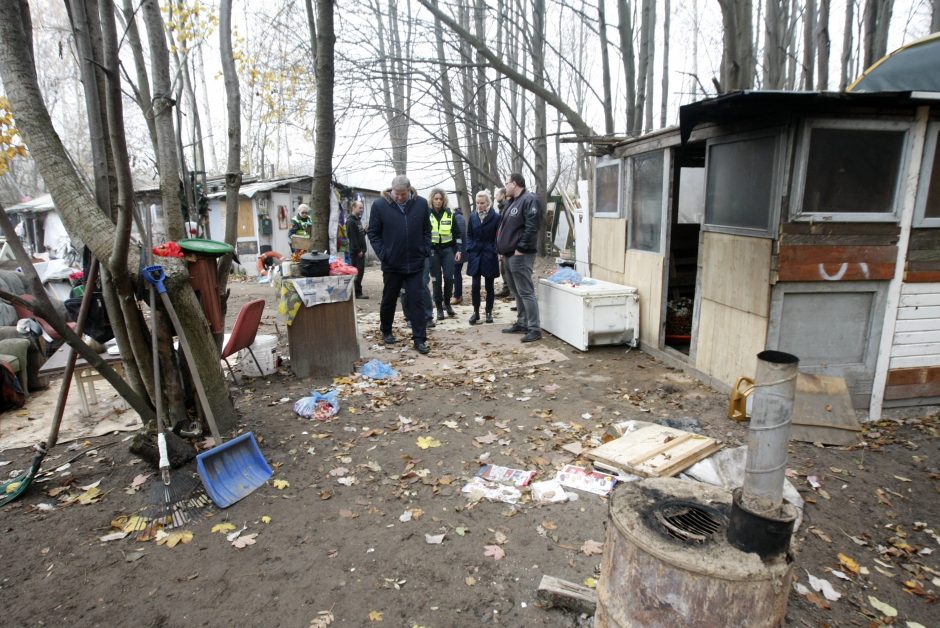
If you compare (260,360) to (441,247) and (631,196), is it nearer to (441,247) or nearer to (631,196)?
(441,247)

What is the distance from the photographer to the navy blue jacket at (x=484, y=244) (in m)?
8.56

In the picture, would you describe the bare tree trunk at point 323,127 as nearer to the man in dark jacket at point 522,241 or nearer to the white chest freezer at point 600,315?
the man in dark jacket at point 522,241

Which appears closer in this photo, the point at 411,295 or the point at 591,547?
the point at 591,547

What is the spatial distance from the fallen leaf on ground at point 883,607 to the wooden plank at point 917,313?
3042 millimetres

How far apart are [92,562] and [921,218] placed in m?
6.63

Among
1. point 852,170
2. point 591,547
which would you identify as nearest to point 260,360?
point 591,547

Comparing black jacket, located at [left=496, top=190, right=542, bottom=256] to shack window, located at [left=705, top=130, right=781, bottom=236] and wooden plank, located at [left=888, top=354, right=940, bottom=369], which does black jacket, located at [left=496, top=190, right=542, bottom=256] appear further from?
wooden plank, located at [left=888, top=354, right=940, bottom=369]

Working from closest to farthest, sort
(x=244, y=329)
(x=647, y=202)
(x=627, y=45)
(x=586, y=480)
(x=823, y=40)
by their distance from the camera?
(x=586, y=480)
(x=244, y=329)
(x=647, y=202)
(x=627, y=45)
(x=823, y=40)

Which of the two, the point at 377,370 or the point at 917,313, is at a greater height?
the point at 917,313

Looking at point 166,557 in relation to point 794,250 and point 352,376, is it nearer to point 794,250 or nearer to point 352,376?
point 352,376

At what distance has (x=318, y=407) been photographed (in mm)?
5055

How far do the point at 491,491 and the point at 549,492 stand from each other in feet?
1.32

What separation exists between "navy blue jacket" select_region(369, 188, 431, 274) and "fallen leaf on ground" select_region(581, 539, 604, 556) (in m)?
4.32

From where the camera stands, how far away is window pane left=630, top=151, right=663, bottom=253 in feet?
21.5
